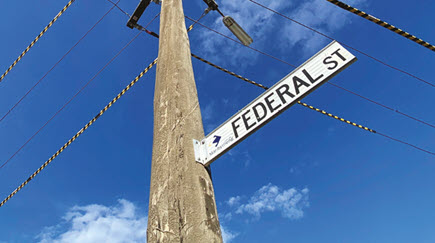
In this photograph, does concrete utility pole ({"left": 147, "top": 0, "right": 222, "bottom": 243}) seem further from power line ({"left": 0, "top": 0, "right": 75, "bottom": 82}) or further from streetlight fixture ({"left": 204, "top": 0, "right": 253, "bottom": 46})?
power line ({"left": 0, "top": 0, "right": 75, "bottom": 82})

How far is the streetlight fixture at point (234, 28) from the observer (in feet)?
14.9

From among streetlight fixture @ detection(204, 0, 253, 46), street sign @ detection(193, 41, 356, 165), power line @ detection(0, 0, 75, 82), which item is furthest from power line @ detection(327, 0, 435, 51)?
power line @ detection(0, 0, 75, 82)

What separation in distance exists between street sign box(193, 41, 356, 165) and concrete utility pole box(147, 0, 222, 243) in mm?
102

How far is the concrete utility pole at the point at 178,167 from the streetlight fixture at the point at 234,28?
7.25 feet

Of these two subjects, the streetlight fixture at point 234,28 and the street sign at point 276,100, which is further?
the streetlight fixture at point 234,28

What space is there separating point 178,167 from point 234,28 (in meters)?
3.40

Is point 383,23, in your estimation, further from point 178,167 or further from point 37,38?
point 37,38

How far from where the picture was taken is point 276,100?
6.18 ft

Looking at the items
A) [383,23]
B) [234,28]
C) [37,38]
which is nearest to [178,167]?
[234,28]

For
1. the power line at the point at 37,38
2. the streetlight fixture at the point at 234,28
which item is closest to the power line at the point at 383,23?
the streetlight fixture at the point at 234,28

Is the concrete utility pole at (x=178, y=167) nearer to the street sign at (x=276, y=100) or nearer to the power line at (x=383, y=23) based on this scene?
the street sign at (x=276, y=100)

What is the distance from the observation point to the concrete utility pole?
1512 mm

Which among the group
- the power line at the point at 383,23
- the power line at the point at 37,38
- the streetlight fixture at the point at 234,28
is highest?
the power line at the point at 37,38

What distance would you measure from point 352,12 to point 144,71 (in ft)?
12.4
